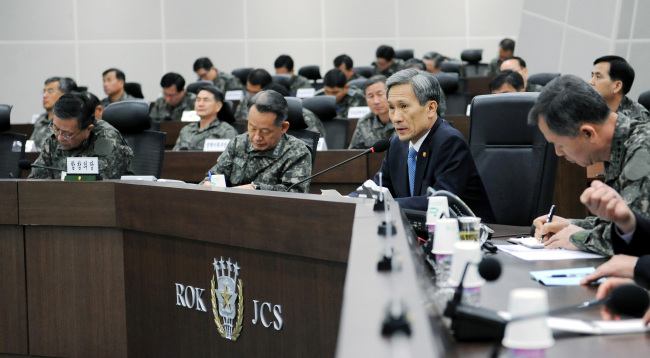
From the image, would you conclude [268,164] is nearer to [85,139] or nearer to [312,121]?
[85,139]

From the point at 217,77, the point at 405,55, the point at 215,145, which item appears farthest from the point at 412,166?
the point at 405,55

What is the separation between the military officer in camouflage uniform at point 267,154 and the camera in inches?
141

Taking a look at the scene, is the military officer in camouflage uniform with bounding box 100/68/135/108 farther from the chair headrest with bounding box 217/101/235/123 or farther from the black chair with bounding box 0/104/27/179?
the black chair with bounding box 0/104/27/179

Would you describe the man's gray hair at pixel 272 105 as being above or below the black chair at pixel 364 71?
above

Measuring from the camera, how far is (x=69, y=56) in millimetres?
10766

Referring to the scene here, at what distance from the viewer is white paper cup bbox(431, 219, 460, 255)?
160 centimetres

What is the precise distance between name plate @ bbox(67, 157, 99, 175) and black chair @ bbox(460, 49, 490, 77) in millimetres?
8013

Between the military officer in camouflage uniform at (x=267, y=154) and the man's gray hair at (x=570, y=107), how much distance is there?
1.81 meters

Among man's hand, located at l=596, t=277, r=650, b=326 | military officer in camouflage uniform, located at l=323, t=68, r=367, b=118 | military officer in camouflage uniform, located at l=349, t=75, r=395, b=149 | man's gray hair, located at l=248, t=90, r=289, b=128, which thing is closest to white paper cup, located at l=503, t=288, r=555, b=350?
man's hand, located at l=596, t=277, r=650, b=326

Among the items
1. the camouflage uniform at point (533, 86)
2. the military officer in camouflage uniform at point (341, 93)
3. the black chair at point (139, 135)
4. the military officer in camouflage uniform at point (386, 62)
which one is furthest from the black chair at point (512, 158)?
the military officer in camouflage uniform at point (386, 62)

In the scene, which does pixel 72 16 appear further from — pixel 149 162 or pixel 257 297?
pixel 257 297

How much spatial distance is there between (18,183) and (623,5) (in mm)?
4443

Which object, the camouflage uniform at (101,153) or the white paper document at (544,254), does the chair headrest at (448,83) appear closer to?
the camouflage uniform at (101,153)

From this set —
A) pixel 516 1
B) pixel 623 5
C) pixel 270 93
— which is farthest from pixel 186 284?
pixel 516 1
